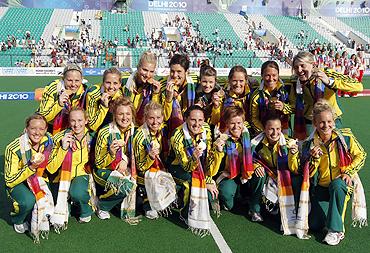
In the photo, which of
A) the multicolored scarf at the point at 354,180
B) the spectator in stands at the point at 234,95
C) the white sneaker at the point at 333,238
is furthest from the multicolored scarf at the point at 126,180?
the multicolored scarf at the point at 354,180

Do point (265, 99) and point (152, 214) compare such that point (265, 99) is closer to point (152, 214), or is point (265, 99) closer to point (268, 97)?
point (268, 97)

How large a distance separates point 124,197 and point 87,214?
412 millimetres

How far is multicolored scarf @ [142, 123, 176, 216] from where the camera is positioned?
169 inches

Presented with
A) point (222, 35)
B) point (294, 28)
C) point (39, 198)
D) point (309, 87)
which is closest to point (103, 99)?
point (39, 198)

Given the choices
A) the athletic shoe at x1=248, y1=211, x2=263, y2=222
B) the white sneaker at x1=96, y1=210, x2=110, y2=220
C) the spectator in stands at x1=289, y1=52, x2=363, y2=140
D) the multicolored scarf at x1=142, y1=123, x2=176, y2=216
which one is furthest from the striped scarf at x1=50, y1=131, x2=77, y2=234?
the spectator in stands at x1=289, y1=52, x2=363, y2=140

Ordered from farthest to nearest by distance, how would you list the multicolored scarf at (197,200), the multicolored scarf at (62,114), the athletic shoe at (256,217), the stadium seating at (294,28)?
the stadium seating at (294,28) < the multicolored scarf at (62,114) < the athletic shoe at (256,217) < the multicolored scarf at (197,200)

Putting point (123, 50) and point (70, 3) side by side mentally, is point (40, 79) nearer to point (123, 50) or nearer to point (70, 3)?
point (123, 50)

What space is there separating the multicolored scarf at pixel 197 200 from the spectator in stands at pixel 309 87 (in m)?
1.43

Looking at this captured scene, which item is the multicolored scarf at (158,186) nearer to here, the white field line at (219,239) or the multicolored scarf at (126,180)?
the multicolored scarf at (126,180)

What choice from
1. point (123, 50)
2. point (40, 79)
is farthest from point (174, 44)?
point (40, 79)

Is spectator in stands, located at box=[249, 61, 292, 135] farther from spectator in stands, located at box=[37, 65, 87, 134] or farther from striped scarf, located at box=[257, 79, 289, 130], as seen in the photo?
spectator in stands, located at box=[37, 65, 87, 134]

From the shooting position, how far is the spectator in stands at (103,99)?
4535 millimetres

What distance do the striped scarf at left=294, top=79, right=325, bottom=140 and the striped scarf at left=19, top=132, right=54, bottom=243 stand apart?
9.07 ft

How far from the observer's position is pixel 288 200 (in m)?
4.23
